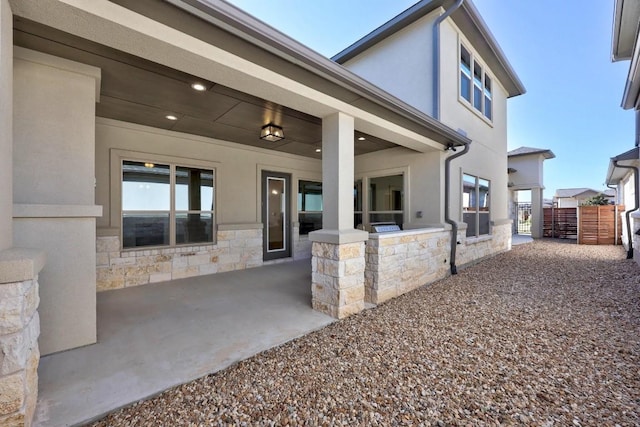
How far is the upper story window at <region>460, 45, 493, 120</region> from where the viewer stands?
22.2 feet

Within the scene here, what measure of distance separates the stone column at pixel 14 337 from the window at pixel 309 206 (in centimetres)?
591

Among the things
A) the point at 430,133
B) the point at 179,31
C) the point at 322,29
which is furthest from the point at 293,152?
the point at 322,29

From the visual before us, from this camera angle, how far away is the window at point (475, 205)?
6.68 m

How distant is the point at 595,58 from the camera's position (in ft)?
64.0

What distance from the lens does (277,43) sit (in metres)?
2.47

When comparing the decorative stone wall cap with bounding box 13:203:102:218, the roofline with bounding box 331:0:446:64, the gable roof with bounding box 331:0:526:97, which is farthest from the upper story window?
the decorative stone wall cap with bounding box 13:203:102:218

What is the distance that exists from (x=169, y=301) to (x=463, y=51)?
8201 millimetres

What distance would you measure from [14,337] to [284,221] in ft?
18.4

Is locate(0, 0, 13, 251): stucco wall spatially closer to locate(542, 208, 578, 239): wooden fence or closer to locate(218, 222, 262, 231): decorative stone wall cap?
locate(218, 222, 262, 231): decorative stone wall cap

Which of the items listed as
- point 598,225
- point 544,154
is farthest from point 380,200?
point 544,154

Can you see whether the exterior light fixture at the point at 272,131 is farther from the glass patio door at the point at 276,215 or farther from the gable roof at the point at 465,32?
the gable roof at the point at 465,32

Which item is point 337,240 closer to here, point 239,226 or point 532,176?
point 239,226

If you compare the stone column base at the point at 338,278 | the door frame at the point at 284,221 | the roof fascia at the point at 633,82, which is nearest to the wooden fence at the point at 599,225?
the roof fascia at the point at 633,82

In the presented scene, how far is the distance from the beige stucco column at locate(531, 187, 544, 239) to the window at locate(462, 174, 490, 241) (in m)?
8.20
